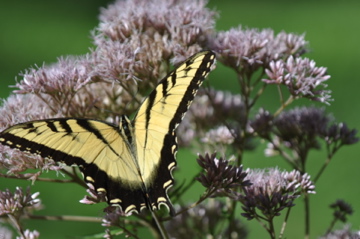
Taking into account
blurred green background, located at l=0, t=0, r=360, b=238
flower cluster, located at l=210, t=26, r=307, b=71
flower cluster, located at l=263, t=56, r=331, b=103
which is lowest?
blurred green background, located at l=0, t=0, r=360, b=238

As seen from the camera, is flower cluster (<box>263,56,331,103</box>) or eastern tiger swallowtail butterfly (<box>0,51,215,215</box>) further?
flower cluster (<box>263,56,331,103</box>)

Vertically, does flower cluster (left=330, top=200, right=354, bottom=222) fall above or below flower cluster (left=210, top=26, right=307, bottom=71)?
below

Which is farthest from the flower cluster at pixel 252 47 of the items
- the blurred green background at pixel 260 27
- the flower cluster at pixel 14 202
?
the blurred green background at pixel 260 27

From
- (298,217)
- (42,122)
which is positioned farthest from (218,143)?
(298,217)

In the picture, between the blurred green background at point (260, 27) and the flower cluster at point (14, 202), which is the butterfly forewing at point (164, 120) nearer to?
the flower cluster at point (14, 202)

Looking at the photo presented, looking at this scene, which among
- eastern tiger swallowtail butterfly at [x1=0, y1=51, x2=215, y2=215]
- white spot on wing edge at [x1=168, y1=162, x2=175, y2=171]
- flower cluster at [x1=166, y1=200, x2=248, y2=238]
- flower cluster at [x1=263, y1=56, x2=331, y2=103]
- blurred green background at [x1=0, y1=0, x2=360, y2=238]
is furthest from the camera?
blurred green background at [x1=0, y1=0, x2=360, y2=238]

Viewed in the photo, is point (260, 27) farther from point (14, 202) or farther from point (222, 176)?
point (14, 202)

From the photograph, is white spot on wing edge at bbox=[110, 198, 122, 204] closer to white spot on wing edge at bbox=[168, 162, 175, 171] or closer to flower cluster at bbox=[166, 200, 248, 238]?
white spot on wing edge at bbox=[168, 162, 175, 171]

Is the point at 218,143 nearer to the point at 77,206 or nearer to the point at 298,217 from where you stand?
the point at 298,217

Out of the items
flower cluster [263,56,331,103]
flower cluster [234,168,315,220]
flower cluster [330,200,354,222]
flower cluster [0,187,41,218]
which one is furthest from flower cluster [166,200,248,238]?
flower cluster [0,187,41,218]
